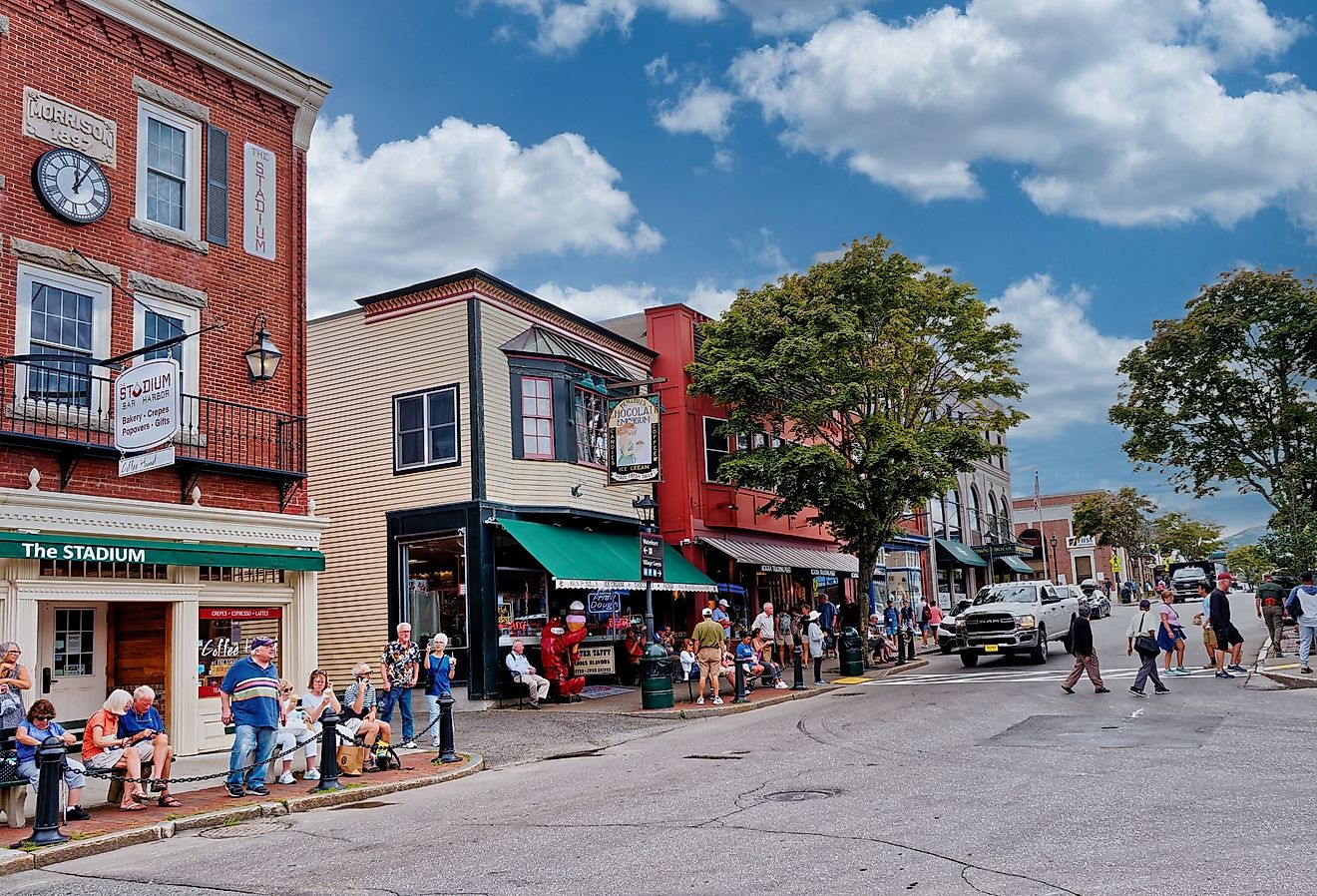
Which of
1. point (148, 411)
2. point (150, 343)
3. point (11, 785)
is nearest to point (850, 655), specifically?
point (150, 343)

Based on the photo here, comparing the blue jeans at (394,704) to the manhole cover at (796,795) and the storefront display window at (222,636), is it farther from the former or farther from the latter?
the manhole cover at (796,795)

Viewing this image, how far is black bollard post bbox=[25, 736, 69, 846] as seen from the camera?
8984mm

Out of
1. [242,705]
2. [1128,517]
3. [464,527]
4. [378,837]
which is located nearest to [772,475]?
[464,527]

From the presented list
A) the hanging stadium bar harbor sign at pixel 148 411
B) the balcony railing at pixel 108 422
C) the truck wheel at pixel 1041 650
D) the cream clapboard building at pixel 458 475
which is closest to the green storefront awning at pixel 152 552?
the hanging stadium bar harbor sign at pixel 148 411

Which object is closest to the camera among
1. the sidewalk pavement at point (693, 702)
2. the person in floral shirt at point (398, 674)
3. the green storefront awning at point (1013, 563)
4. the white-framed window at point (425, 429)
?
the person in floral shirt at point (398, 674)

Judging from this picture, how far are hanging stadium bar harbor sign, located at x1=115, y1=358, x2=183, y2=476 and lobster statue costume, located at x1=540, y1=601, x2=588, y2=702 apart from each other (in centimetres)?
942

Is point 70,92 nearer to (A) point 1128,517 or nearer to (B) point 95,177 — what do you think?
(B) point 95,177

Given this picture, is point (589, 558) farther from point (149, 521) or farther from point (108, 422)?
point (108, 422)

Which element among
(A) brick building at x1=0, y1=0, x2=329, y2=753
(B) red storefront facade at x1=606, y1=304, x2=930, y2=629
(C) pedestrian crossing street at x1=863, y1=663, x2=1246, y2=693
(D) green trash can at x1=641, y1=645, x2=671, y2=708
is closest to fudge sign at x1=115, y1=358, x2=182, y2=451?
(A) brick building at x1=0, y1=0, x2=329, y2=753

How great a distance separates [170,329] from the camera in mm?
15031

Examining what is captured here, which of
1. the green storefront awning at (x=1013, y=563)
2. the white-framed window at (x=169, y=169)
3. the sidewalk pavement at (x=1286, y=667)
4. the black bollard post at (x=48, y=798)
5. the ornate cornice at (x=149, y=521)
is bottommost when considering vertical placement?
the sidewalk pavement at (x=1286, y=667)

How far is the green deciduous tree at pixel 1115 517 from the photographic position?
75.6 m

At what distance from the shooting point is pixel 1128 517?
248ft

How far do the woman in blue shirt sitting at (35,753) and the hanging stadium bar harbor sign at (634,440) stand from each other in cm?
1341
